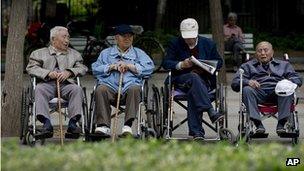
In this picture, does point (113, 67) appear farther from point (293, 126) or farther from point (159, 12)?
point (159, 12)

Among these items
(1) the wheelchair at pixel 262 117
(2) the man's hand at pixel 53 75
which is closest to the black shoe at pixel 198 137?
(1) the wheelchair at pixel 262 117

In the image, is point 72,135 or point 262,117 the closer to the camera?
point 72,135

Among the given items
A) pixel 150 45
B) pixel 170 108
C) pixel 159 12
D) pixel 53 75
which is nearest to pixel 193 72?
pixel 170 108

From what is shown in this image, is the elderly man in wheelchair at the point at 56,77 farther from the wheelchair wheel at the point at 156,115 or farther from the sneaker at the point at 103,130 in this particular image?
the wheelchair wheel at the point at 156,115

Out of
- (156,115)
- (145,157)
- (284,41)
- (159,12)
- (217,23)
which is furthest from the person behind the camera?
(159,12)

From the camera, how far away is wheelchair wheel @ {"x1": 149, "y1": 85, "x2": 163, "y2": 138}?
429 inches

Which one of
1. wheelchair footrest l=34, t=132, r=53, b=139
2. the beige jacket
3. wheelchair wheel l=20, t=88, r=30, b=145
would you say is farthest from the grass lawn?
the beige jacket

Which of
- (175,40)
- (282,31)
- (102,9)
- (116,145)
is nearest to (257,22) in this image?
(282,31)

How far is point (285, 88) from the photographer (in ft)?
35.0

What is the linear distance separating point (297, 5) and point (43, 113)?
19.7 m

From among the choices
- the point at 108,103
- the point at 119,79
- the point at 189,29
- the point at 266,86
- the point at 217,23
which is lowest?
the point at 108,103

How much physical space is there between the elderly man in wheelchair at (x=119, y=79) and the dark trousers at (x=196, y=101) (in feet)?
1.83

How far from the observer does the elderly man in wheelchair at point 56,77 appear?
10.6 meters

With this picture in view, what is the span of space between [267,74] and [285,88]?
508mm
